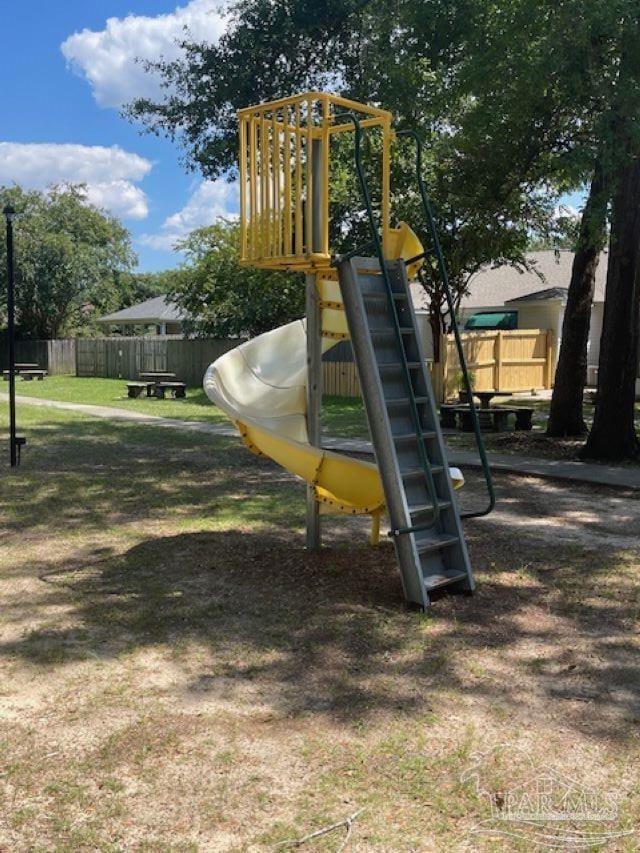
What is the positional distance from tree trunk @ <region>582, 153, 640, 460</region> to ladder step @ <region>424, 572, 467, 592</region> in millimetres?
6758

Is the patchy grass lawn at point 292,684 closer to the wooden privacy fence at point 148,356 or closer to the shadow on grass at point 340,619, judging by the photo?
the shadow on grass at point 340,619

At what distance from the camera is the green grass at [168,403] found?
1645 cm

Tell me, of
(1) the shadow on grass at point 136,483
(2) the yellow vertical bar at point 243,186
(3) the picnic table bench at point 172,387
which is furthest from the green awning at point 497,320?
(2) the yellow vertical bar at point 243,186

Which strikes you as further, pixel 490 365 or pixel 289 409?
pixel 490 365

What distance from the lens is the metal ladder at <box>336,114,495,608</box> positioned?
5.48 m

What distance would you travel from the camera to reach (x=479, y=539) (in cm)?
748

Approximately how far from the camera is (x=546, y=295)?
27.8m

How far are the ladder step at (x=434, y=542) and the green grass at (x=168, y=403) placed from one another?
333 inches

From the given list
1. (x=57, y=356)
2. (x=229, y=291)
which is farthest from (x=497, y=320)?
(x=57, y=356)

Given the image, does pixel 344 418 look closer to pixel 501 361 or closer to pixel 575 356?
pixel 575 356

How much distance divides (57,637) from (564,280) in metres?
27.2

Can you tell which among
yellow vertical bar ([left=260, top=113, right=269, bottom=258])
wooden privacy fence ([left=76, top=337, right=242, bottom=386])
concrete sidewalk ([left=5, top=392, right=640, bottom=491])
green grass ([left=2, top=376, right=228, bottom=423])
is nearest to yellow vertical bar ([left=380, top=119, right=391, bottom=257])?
yellow vertical bar ([left=260, top=113, right=269, bottom=258])

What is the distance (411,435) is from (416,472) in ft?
0.85

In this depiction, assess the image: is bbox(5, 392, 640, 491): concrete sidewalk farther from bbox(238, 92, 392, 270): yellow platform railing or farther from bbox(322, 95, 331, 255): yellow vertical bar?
bbox(322, 95, 331, 255): yellow vertical bar
